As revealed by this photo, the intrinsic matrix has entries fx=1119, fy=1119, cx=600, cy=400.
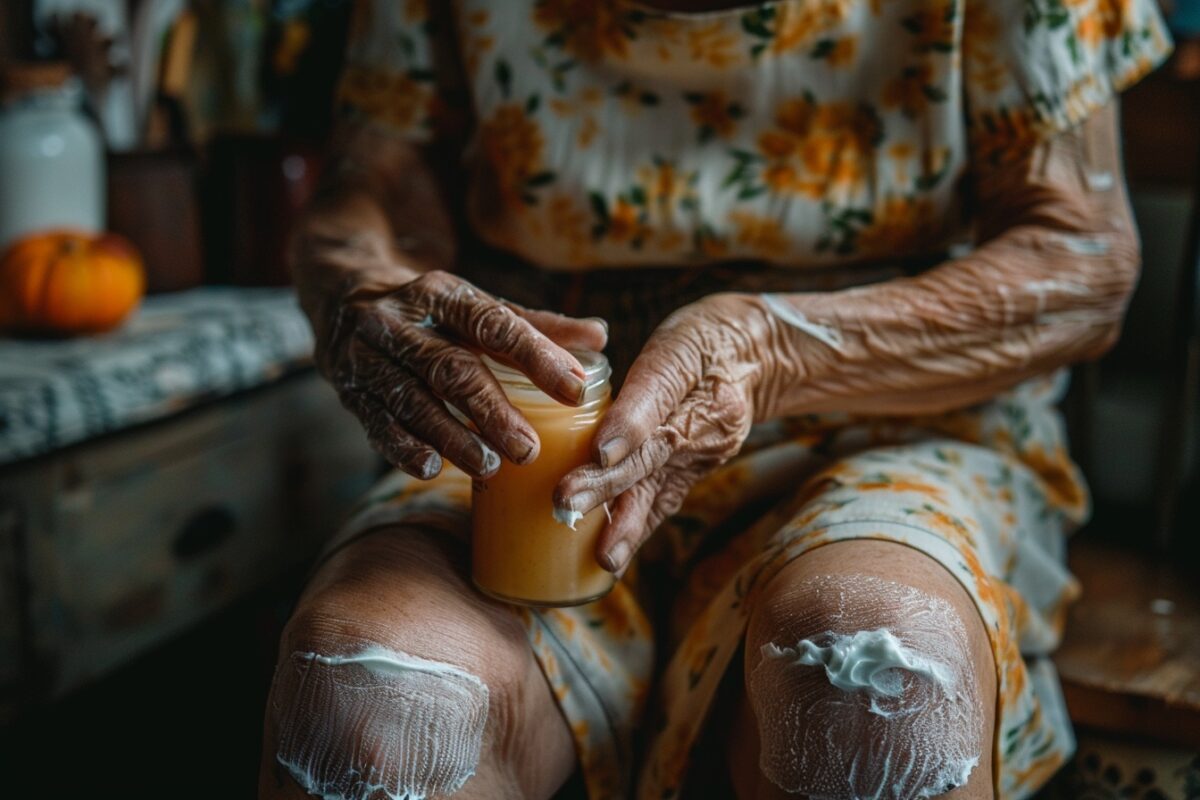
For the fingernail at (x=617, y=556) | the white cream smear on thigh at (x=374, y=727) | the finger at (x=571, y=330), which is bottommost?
the white cream smear on thigh at (x=374, y=727)

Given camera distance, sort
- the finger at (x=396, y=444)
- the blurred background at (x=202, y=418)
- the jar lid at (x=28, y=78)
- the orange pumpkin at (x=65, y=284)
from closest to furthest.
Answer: the finger at (x=396, y=444) → the blurred background at (x=202, y=418) → the orange pumpkin at (x=65, y=284) → the jar lid at (x=28, y=78)

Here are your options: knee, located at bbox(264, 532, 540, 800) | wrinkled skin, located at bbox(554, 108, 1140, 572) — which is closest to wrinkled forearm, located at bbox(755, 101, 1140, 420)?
wrinkled skin, located at bbox(554, 108, 1140, 572)

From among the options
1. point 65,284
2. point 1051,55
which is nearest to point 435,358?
point 1051,55

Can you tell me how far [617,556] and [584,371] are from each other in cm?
14

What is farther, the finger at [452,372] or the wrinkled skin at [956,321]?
the wrinkled skin at [956,321]

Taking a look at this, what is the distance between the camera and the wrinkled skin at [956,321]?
91 cm

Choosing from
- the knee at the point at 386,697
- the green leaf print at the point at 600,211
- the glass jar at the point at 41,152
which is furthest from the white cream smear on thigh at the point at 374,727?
the glass jar at the point at 41,152

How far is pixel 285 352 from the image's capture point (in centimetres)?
183

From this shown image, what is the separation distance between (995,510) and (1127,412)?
0.63m

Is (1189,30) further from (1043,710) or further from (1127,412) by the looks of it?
(1043,710)

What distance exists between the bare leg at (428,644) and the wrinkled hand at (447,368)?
10cm

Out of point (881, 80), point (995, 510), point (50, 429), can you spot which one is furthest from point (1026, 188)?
point (50, 429)

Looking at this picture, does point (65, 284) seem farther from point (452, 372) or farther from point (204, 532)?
point (452, 372)

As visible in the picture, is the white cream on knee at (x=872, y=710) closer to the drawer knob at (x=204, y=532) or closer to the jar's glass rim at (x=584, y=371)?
the jar's glass rim at (x=584, y=371)
